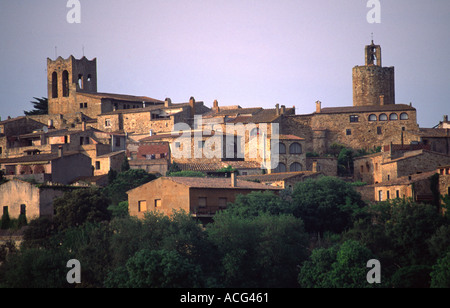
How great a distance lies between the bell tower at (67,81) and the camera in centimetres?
7762

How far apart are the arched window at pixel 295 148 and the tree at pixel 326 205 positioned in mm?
12010

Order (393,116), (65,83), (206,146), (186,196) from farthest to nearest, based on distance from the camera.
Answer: (65,83) < (393,116) < (206,146) < (186,196)

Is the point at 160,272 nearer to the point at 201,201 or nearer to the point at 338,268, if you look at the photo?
the point at 338,268

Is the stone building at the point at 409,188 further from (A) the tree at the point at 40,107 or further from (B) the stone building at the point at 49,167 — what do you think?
(A) the tree at the point at 40,107

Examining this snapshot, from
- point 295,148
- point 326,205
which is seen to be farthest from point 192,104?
point 326,205

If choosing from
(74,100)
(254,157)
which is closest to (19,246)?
(254,157)

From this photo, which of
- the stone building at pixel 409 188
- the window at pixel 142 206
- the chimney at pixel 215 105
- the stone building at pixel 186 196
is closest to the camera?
the stone building at pixel 186 196

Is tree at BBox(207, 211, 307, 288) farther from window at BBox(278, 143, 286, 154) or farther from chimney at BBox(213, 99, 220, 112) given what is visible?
chimney at BBox(213, 99, 220, 112)

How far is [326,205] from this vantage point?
4544 centimetres

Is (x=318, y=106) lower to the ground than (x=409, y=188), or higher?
higher

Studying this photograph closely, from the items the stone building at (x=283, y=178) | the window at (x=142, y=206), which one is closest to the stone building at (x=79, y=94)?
the stone building at (x=283, y=178)

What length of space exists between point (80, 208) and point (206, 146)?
57.8 feet

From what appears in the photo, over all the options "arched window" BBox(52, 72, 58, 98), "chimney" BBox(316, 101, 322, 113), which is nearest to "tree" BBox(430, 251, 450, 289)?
"chimney" BBox(316, 101, 322, 113)
